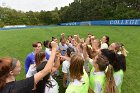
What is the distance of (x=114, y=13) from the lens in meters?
59.0

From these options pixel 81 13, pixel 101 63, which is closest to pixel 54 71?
pixel 101 63

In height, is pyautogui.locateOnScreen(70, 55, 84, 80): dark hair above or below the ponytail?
above

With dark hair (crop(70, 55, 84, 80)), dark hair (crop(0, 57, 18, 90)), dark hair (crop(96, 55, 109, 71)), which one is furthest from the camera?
dark hair (crop(96, 55, 109, 71))

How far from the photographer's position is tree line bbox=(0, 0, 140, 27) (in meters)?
58.4

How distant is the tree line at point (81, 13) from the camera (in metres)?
58.4

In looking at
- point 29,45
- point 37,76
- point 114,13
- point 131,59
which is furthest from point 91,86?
point 114,13

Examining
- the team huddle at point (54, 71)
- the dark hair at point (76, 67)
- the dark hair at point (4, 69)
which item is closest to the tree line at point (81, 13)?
the team huddle at point (54, 71)

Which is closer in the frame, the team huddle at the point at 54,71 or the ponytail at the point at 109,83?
the team huddle at the point at 54,71

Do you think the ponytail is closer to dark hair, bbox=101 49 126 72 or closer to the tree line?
dark hair, bbox=101 49 126 72

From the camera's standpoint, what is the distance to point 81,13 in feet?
226

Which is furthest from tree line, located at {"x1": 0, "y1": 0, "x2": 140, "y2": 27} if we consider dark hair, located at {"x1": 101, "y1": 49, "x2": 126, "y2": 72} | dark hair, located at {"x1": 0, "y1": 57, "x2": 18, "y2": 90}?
dark hair, located at {"x1": 0, "y1": 57, "x2": 18, "y2": 90}

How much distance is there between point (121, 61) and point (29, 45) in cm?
1563

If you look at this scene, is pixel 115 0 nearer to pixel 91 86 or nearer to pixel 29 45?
pixel 29 45

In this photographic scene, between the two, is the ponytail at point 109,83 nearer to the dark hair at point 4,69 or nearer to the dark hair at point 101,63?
the dark hair at point 101,63
